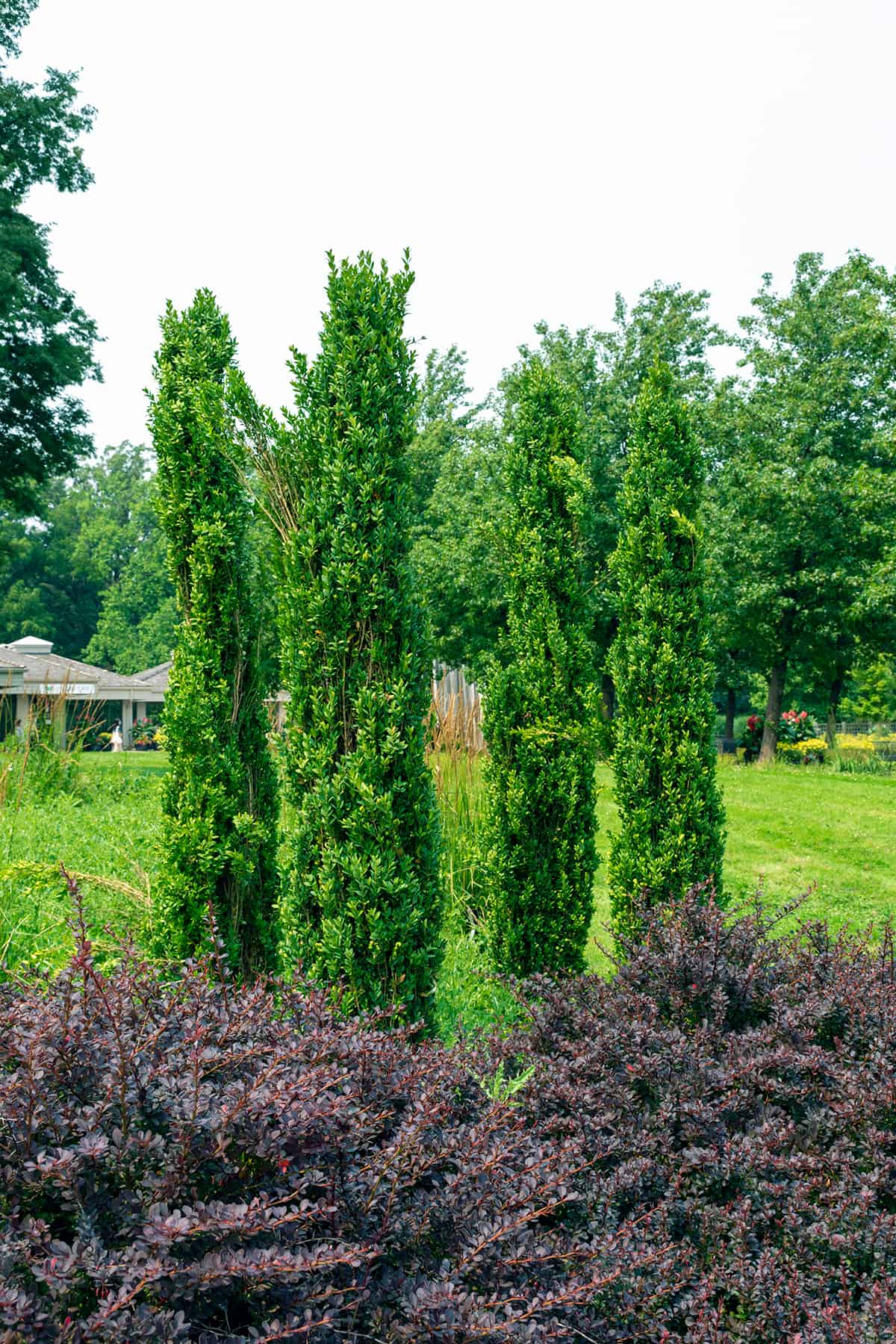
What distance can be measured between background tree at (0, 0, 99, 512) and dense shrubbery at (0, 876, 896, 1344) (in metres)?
18.1

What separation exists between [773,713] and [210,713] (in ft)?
71.6

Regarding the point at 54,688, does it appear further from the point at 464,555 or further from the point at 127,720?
the point at 127,720

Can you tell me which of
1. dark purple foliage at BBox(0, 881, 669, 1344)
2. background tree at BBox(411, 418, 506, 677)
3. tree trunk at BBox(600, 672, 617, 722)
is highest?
background tree at BBox(411, 418, 506, 677)

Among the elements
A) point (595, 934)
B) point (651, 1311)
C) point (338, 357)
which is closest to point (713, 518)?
point (595, 934)

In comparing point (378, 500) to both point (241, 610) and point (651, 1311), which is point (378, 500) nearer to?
point (241, 610)

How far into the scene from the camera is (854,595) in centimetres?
2325

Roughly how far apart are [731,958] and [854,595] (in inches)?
850

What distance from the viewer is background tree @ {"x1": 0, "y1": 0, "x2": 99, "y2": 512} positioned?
1805 centimetres

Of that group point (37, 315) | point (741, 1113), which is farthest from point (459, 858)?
point (37, 315)

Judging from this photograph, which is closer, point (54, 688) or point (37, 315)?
point (54, 688)

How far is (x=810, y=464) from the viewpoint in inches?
906

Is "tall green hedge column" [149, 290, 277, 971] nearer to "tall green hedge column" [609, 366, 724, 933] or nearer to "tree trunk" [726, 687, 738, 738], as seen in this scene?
"tall green hedge column" [609, 366, 724, 933]

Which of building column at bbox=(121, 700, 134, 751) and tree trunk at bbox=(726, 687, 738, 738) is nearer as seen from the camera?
tree trunk at bbox=(726, 687, 738, 738)

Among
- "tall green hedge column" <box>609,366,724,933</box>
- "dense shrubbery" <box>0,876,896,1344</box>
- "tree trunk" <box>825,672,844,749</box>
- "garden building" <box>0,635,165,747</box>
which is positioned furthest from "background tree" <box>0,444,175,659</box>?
"dense shrubbery" <box>0,876,896,1344</box>
